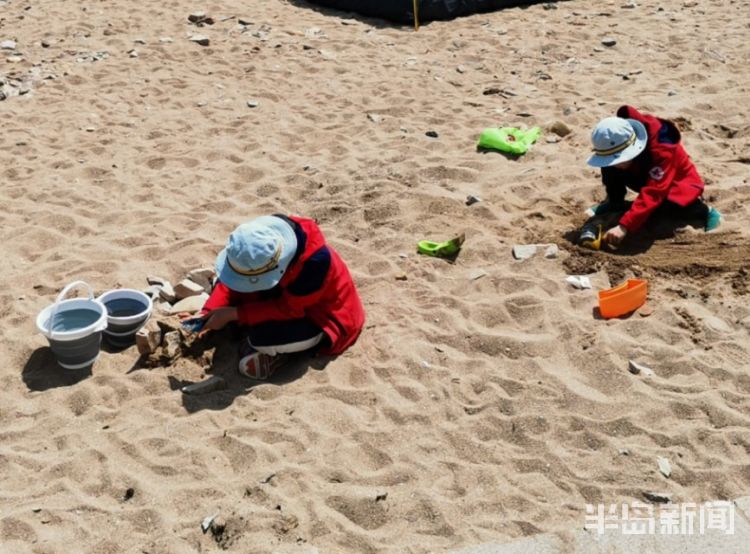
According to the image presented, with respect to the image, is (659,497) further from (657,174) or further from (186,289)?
(186,289)

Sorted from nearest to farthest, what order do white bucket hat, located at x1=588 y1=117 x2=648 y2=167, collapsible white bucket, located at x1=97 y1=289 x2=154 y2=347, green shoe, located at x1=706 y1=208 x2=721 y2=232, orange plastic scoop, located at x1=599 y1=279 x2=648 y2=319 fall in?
collapsible white bucket, located at x1=97 y1=289 x2=154 y2=347
orange plastic scoop, located at x1=599 y1=279 x2=648 y2=319
white bucket hat, located at x1=588 y1=117 x2=648 y2=167
green shoe, located at x1=706 y1=208 x2=721 y2=232

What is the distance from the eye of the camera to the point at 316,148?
686 cm

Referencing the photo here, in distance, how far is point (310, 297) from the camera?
4.41 m

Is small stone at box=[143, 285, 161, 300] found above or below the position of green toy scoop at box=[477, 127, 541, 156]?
below

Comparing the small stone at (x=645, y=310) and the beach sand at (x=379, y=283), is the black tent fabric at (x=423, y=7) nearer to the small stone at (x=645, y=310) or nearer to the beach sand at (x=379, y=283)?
the beach sand at (x=379, y=283)

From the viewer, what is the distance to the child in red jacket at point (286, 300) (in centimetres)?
420

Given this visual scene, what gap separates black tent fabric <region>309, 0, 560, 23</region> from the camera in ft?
30.8

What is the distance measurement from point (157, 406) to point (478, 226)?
2.42 metres

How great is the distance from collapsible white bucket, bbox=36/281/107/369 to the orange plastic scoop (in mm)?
2614

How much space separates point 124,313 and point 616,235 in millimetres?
2886

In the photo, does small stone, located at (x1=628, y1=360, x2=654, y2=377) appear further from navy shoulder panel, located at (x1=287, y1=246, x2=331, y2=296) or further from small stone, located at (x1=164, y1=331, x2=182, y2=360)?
small stone, located at (x1=164, y1=331, x2=182, y2=360)

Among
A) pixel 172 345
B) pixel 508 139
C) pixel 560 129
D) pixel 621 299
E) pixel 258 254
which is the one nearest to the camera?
pixel 258 254

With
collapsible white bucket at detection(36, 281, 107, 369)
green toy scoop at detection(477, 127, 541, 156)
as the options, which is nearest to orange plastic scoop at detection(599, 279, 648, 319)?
green toy scoop at detection(477, 127, 541, 156)

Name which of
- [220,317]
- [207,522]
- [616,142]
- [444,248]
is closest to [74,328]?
[220,317]
